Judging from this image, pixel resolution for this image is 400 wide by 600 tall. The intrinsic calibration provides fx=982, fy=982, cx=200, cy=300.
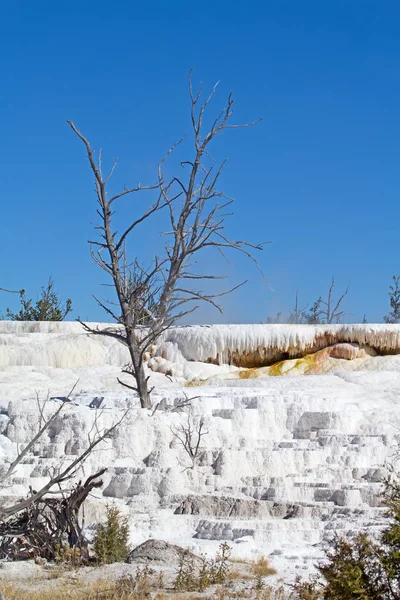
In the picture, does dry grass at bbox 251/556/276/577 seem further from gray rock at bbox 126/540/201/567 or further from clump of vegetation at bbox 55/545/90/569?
clump of vegetation at bbox 55/545/90/569

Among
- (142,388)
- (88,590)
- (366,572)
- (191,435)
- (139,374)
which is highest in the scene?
(139,374)

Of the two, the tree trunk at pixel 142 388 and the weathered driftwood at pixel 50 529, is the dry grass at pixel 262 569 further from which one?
the tree trunk at pixel 142 388

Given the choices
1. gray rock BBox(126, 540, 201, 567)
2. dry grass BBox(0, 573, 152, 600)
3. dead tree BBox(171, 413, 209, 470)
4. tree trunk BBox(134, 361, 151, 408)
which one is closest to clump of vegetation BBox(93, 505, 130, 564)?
gray rock BBox(126, 540, 201, 567)

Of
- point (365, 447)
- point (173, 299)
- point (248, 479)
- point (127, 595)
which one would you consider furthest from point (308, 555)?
point (173, 299)

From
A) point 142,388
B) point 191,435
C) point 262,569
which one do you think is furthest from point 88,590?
point 142,388

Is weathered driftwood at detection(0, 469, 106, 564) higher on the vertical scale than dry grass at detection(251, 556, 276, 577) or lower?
higher

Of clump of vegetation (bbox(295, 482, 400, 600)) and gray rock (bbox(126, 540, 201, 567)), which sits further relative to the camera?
gray rock (bbox(126, 540, 201, 567))

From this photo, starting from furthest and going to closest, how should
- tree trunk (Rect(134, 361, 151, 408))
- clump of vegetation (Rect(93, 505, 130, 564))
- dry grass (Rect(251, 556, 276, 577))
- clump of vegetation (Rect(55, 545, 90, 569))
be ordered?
1. tree trunk (Rect(134, 361, 151, 408))
2. clump of vegetation (Rect(93, 505, 130, 564))
3. clump of vegetation (Rect(55, 545, 90, 569))
4. dry grass (Rect(251, 556, 276, 577))

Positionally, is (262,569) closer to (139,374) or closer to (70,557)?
(70,557)

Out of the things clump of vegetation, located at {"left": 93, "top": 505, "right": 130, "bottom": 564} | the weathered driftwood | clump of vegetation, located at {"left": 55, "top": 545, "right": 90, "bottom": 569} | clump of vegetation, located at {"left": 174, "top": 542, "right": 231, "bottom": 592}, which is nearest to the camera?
clump of vegetation, located at {"left": 174, "top": 542, "right": 231, "bottom": 592}

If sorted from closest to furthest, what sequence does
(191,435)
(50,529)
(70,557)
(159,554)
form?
1. (70,557)
2. (159,554)
3. (50,529)
4. (191,435)

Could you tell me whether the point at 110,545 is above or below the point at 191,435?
below

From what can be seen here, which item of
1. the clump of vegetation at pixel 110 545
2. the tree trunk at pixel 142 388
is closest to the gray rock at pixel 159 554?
the clump of vegetation at pixel 110 545

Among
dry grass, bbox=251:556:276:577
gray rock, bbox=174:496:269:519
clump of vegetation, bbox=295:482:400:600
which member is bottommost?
dry grass, bbox=251:556:276:577
